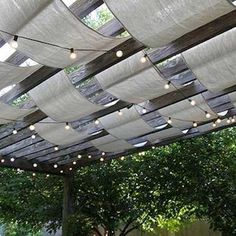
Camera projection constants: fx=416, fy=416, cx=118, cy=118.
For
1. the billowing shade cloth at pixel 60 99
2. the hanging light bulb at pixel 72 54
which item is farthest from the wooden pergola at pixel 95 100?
the hanging light bulb at pixel 72 54

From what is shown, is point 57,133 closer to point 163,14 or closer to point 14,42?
point 14,42

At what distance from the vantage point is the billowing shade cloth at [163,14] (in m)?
2.64

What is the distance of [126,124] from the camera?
5496mm

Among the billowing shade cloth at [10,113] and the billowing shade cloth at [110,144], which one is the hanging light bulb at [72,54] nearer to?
the billowing shade cloth at [10,113]

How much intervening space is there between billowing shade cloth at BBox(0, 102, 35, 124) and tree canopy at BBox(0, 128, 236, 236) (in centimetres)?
308

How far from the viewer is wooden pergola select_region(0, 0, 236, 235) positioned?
130 inches

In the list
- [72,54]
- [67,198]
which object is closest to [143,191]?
[67,198]

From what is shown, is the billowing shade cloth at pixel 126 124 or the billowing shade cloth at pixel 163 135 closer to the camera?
the billowing shade cloth at pixel 126 124

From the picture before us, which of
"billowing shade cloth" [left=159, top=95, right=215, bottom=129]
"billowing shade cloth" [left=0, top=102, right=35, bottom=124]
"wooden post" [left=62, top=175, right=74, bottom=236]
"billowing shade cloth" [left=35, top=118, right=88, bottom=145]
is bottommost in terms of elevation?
"wooden post" [left=62, top=175, right=74, bottom=236]

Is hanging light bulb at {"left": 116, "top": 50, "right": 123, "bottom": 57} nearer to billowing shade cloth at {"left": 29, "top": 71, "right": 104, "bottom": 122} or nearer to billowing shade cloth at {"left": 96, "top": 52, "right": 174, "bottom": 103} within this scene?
billowing shade cloth at {"left": 96, "top": 52, "right": 174, "bottom": 103}

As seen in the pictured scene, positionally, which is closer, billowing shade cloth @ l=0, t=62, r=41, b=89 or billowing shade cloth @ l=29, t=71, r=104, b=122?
billowing shade cloth @ l=0, t=62, r=41, b=89

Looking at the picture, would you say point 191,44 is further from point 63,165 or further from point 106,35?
point 63,165

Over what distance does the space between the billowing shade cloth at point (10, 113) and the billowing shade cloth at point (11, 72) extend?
0.76m

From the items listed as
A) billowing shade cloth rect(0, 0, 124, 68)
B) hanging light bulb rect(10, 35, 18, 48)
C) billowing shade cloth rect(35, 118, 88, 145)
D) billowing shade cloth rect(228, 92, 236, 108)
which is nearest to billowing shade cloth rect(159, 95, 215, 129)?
billowing shade cloth rect(228, 92, 236, 108)
